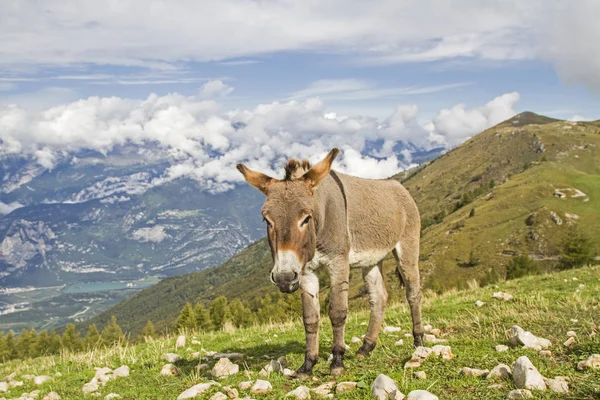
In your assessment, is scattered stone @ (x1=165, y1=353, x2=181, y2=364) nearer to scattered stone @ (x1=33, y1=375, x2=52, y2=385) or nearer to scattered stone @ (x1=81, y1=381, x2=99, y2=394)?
scattered stone @ (x1=81, y1=381, x2=99, y2=394)

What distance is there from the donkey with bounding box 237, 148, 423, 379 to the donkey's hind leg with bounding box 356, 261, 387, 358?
2 centimetres

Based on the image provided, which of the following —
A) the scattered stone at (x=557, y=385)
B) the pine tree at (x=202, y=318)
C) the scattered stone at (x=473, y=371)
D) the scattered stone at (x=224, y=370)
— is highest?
the scattered stone at (x=557, y=385)

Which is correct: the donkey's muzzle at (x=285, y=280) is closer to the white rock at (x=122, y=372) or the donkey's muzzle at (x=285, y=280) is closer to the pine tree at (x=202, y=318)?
the white rock at (x=122, y=372)

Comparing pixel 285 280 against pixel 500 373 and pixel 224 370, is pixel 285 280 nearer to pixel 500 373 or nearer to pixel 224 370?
pixel 500 373

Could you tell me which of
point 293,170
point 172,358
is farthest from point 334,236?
point 172,358

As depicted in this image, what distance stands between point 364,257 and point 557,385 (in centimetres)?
412

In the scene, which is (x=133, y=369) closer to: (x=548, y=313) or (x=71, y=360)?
(x=71, y=360)

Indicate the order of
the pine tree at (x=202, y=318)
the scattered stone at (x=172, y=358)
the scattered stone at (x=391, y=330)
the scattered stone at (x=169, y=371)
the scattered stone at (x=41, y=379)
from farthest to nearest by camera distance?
the pine tree at (x=202, y=318) < the scattered stone at (x=391, y=330) < the scattered stone at (x=172, y=358) < the scattered stone at (x=41, y=379) < the scattered stone at (x=169, y=371)

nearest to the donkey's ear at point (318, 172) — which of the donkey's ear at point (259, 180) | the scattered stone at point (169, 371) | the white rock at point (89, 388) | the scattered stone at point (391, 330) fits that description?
the donkey's ear at point (259, 180)

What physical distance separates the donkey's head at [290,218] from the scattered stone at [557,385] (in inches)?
137

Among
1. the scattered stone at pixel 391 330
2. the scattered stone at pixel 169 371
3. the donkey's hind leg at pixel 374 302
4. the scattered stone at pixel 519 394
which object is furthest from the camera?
the scattered stone at pixel 391 330

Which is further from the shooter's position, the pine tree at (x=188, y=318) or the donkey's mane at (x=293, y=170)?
the pine tree at (x=188, y=318)

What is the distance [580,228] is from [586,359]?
359 ft

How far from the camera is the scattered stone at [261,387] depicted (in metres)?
7.18
